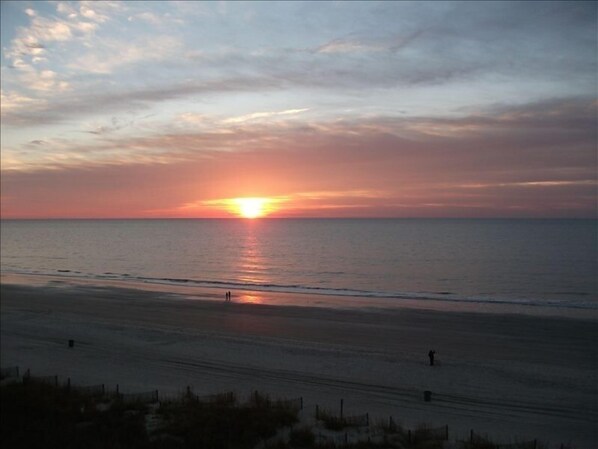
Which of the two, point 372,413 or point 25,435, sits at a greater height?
point 25,435

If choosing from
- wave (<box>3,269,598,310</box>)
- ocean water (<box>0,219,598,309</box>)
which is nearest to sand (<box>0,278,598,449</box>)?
wave (<box>3,269,598,310</box>)

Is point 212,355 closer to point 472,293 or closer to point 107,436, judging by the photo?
point 107,436

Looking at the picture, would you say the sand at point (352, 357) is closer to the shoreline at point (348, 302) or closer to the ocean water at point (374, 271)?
the shoreline at point (348, 302)

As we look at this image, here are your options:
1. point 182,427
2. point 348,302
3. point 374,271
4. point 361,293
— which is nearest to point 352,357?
point 182,427

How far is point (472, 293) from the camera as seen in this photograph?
5150cm

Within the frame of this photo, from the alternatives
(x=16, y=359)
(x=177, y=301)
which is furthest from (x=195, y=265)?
(x=16, y=359)

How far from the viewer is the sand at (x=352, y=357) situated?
19688 millimetres

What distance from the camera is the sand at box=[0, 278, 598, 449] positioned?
775 inches

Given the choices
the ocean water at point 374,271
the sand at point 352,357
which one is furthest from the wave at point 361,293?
the sand at point 352,357

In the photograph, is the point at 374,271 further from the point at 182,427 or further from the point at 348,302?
the point at 182,427

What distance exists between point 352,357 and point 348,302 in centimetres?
1930

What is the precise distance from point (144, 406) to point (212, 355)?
378 inches

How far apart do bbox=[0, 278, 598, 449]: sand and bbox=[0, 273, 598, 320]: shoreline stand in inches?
73.2

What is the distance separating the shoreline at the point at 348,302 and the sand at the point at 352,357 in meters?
1.86
